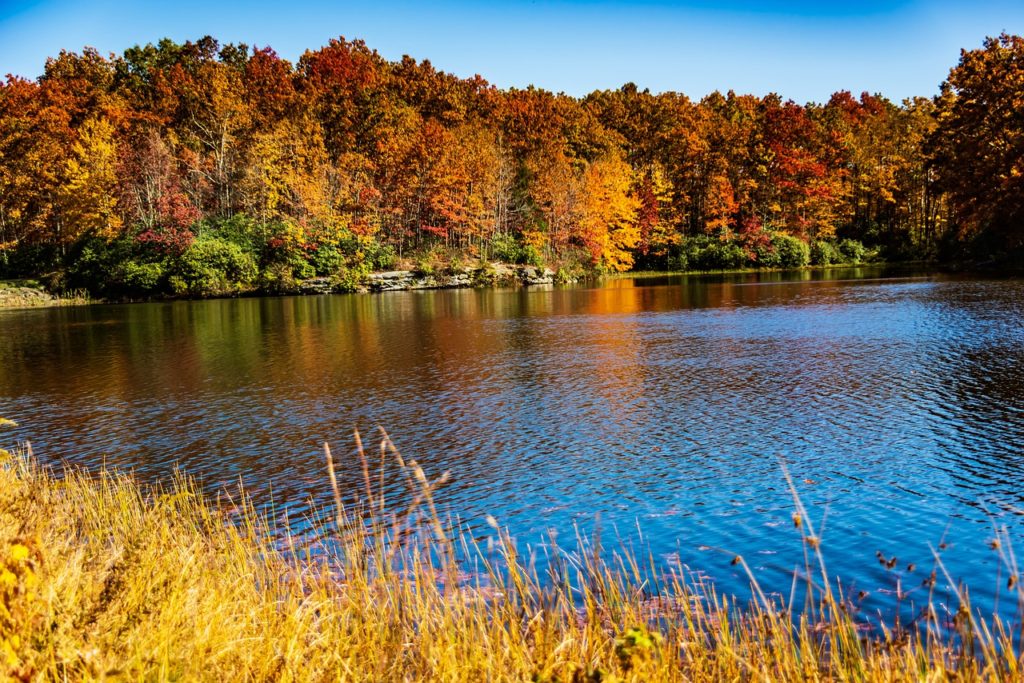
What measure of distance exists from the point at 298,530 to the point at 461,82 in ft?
279

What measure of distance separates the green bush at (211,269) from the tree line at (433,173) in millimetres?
158

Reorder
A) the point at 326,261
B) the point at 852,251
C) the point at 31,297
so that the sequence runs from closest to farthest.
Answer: the point at 31,297
the point at 326,261
the point at 852,251

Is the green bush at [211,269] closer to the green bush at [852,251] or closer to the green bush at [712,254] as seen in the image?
the green bush at [712,254]

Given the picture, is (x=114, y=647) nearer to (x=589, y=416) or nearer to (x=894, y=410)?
(x=589, y=416)

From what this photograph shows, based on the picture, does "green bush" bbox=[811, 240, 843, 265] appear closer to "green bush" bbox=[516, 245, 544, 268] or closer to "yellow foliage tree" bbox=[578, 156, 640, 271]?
"yellow foliage tree" bbox=[578, 156, 640, 271]

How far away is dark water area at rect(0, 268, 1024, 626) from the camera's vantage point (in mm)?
9570

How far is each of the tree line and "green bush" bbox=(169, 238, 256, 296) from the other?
0.16 metres

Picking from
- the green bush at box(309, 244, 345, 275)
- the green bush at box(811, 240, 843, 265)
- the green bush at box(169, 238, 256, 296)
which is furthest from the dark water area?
the green bush at box(811, 240, 843, 265)

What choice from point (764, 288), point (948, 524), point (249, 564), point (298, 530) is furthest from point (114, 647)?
point (764, 288)

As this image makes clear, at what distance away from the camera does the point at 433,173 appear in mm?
66312

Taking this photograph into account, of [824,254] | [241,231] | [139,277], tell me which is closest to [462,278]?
[241,231]

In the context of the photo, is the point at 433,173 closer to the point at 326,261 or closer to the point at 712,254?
the point at 326,261

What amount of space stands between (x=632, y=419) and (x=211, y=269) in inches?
1871

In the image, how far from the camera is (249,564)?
7.29 m
